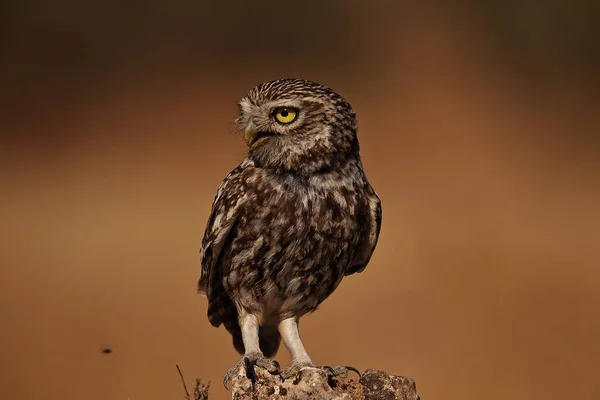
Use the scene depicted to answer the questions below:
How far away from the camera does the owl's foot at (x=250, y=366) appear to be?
3.32 metres

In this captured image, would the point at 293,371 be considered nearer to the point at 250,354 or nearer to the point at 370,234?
the point at 250,354

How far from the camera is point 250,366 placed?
11.1 ft

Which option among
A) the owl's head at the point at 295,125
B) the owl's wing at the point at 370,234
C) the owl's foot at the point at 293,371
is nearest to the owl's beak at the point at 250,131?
the owl's head at the point at 295,125

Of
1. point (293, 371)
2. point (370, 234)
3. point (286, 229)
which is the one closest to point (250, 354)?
point (293, 371)

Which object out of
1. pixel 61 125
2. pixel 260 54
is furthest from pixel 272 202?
pixel 61 125

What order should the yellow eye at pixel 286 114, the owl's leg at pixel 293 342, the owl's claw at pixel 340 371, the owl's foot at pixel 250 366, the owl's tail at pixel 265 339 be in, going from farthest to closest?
the owl's tail at pixel 265 339 → the owl's leg at pixel 293 342 → the yellow eye at pixel 286 114 → the owl's claw at pixel 340 371 → the owl's foot at pixel 250 366

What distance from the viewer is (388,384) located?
329cm

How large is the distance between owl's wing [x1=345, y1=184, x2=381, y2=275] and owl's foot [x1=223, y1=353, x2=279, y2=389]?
62 centimetres

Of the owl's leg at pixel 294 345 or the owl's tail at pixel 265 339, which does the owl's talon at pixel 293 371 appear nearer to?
the owl's leg at pixel 294 345

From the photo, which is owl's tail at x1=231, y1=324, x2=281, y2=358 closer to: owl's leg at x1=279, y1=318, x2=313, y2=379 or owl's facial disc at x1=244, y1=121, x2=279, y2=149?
owl's leg at x1=279, y1=318, x2=313, y2=379

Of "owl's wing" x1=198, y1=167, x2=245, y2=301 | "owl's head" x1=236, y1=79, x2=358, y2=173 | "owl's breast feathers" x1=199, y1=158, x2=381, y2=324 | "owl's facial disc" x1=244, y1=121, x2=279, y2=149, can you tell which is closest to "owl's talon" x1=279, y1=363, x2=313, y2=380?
"owl's breast feathers" x1=199, y1=158, x2=381, y2=324

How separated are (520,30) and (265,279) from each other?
592 cm

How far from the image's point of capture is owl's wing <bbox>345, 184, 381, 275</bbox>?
3807 millimetres

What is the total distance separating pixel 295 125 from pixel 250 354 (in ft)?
2.63
